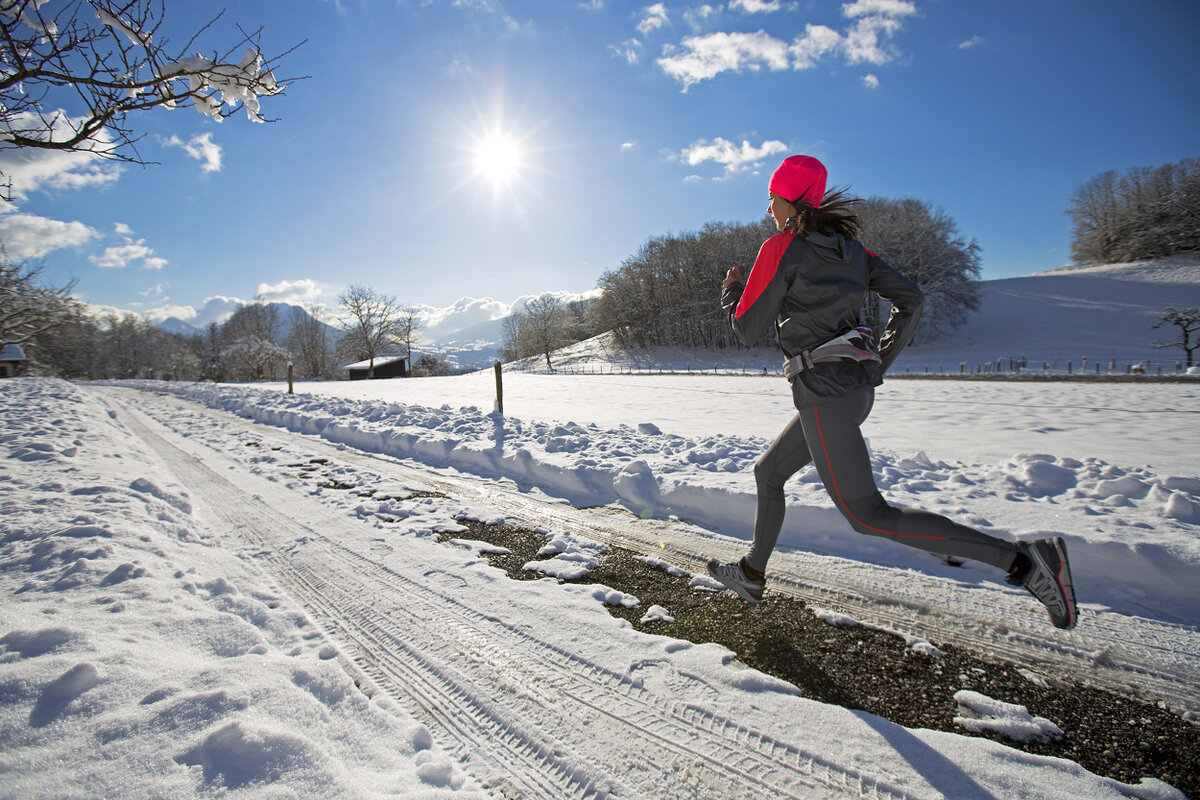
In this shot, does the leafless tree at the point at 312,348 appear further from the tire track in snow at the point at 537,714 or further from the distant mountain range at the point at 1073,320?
the tire track in snow at the point at 537,714

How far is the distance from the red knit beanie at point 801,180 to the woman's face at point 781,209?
0.02 metres

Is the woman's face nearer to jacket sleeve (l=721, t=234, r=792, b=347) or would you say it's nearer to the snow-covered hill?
jacket sleeve (l=721, t=234, r=792, b=347)

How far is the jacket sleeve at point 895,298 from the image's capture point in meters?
2.21

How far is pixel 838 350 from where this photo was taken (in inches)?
79.9

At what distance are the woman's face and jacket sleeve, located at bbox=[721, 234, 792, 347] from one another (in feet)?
0.45

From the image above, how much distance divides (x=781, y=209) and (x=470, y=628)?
2476 mm

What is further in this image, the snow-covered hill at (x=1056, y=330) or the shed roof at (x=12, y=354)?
the shed roof at (x=12, y=354)

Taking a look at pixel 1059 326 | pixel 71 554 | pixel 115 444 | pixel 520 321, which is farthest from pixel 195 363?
pixel 1059 326

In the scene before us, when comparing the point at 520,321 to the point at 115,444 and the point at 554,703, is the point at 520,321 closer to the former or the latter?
the point at 115,444

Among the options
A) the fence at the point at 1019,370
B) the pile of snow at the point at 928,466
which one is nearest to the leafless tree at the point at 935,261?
the fence at the point at 1019,370

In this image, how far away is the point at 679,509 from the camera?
13.9 feet

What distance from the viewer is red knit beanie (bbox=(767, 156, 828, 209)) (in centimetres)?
213

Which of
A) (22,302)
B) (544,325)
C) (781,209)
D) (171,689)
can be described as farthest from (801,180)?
(544,325)

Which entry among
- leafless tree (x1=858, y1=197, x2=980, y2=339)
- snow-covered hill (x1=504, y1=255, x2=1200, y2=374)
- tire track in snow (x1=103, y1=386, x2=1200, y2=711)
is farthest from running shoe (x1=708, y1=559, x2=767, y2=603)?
leafless tree (x1=858, y1=197, x2=980, y2=339)
